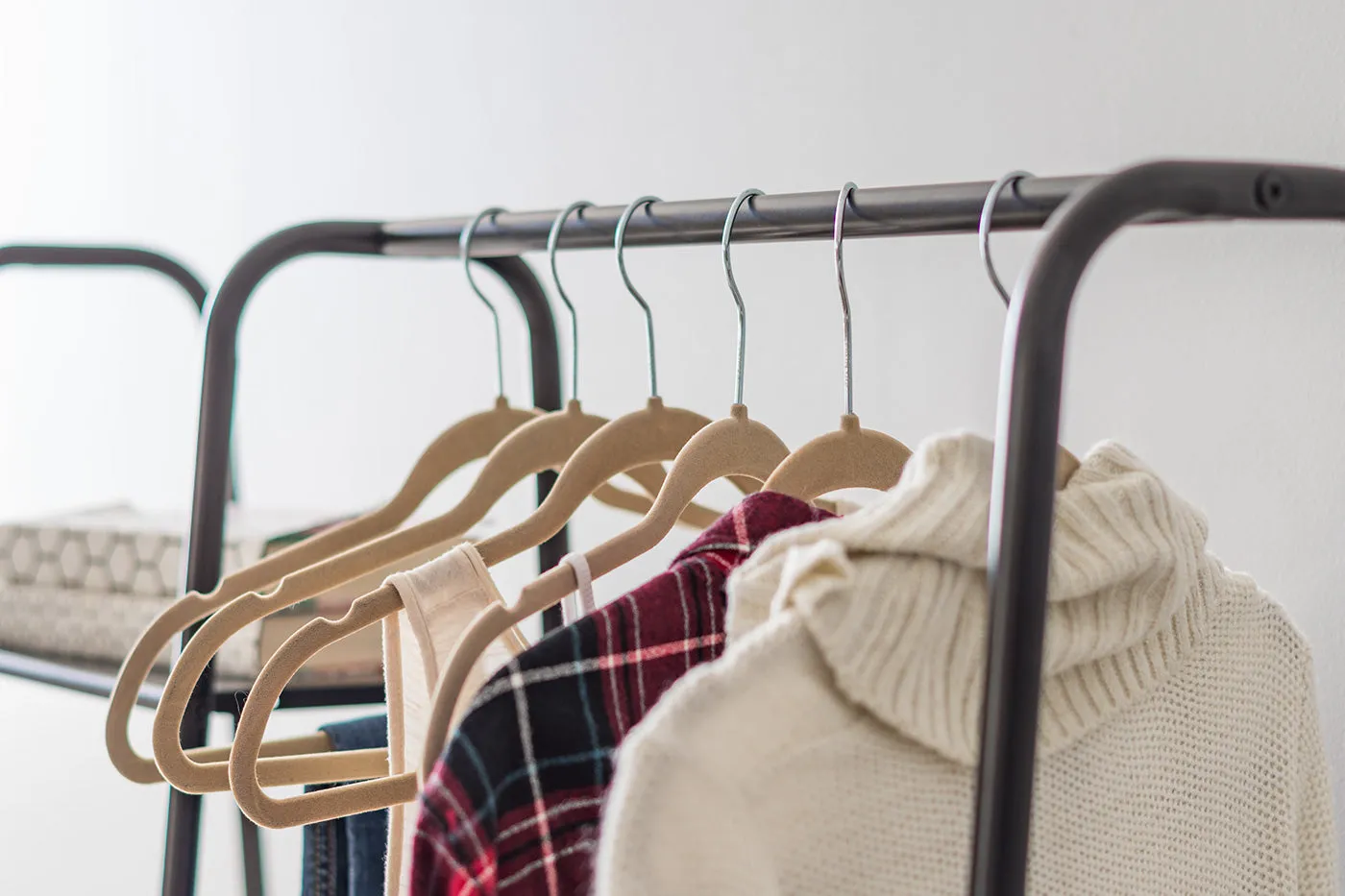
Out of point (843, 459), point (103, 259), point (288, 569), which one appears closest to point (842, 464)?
point (843, 459)

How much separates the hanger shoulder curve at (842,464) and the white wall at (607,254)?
372 millimetres

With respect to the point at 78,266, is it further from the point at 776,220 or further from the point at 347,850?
the point at 776,220

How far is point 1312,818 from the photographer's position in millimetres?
589

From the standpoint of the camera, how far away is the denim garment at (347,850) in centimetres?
87

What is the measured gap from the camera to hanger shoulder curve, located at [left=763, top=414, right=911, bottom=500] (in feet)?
2.11

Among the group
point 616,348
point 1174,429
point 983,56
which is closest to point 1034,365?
point 1174,429

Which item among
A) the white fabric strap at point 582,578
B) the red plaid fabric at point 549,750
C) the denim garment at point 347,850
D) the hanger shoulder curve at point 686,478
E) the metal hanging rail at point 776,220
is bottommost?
the denim garment at point 347,850

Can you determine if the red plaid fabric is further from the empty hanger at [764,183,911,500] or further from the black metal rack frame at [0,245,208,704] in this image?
the black metal rack frame at [0,245,208,704]

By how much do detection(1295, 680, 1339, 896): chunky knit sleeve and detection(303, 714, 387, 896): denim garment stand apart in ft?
1.87

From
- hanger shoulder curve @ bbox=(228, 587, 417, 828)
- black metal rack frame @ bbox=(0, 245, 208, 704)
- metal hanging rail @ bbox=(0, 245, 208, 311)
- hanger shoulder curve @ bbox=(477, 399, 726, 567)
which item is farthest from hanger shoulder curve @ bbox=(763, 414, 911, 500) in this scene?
metal hanging rail @ bbox=(0, 245, 208, 311)

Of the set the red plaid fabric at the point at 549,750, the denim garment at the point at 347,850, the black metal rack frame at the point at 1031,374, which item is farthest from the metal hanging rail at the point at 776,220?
the denim garment at the point at 347,850

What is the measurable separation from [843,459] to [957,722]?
21 centimetres

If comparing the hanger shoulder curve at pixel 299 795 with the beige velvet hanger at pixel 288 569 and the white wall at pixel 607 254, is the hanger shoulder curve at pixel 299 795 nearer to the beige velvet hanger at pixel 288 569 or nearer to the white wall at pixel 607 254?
the beige velvet hanger at pixel 288 569

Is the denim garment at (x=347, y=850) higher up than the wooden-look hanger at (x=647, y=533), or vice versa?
the wooden-look hanger at (x=647, y=533)
